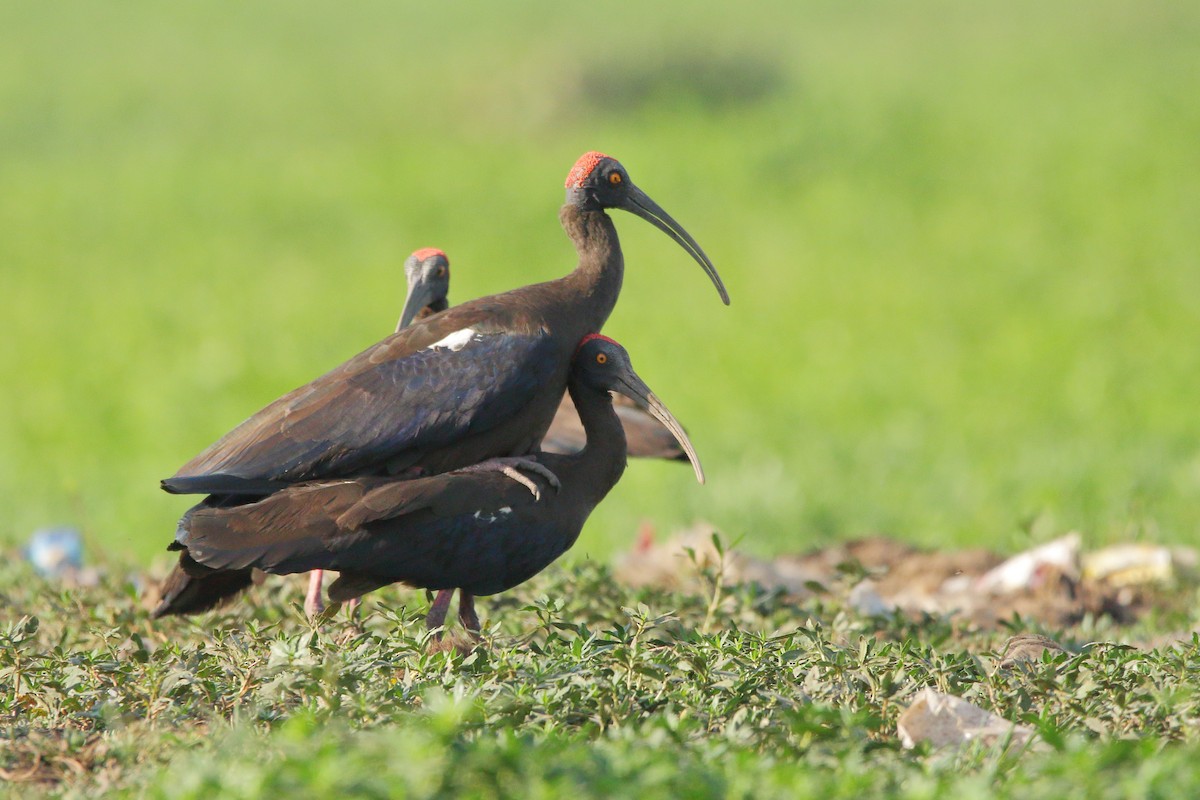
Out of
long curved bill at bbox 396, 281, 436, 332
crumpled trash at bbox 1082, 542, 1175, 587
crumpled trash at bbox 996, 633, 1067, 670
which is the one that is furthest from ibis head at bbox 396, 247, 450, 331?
crumpled trash at bbox 1082, 542, 1175, 587

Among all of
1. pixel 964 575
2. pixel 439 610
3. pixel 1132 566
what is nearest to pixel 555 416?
pixel 439 610

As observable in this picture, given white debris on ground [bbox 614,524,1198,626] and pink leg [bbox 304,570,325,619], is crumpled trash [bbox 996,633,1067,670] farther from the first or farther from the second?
pink leg [bbox 304,570,325,619]

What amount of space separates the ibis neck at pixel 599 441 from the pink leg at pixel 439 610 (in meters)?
0.62

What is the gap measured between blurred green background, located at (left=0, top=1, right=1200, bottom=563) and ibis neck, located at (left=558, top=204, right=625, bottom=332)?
10.2ft

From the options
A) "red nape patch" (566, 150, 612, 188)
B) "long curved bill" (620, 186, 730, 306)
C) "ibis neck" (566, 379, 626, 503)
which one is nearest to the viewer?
"ibis neck" (566, 379, 626, 503)

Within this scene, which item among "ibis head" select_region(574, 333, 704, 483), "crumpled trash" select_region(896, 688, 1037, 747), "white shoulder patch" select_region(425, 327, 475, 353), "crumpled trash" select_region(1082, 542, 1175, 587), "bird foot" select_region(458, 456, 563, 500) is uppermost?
"white shoulder patch" select_region(425, 327, 475, 353)

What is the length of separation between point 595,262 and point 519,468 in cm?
Answer: 104

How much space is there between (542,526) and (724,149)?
17526mm

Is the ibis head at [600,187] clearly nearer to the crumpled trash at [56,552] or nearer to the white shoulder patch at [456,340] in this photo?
the white shoulder patch at [456,340]

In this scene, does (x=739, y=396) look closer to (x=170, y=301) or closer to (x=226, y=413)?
(x=226, y=413)

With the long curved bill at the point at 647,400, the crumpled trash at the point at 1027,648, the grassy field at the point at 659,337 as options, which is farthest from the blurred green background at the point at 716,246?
the long curved bill at the point at 647,400

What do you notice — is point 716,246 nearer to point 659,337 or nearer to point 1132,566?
point 659,337

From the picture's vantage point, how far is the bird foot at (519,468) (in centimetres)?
541

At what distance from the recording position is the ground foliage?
340 centimetres
